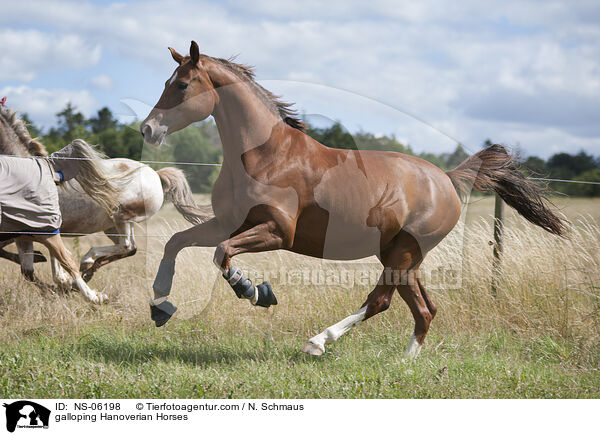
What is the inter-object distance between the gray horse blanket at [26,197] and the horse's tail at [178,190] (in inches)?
64.9

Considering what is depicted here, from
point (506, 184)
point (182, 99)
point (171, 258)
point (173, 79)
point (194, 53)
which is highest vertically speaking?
point (194, 53)

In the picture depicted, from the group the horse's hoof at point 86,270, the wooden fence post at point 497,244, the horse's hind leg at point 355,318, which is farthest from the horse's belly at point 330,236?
the horse's hoof at point 86,270

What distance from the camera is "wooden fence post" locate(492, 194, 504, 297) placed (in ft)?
19.6

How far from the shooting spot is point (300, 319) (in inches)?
219

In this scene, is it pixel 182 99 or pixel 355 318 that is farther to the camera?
pixel 355 318

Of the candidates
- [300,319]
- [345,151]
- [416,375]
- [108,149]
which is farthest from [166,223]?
[108,149]

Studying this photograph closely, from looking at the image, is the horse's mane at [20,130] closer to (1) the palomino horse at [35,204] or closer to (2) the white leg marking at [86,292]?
(1) the palomino horse at [35,204]

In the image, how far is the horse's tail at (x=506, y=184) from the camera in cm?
539

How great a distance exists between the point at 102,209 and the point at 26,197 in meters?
1.49

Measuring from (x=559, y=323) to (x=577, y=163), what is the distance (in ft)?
146

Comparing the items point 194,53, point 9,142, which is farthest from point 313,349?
point 9,142

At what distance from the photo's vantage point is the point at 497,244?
622cm

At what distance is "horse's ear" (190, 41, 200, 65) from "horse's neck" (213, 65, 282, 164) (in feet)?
0.75
